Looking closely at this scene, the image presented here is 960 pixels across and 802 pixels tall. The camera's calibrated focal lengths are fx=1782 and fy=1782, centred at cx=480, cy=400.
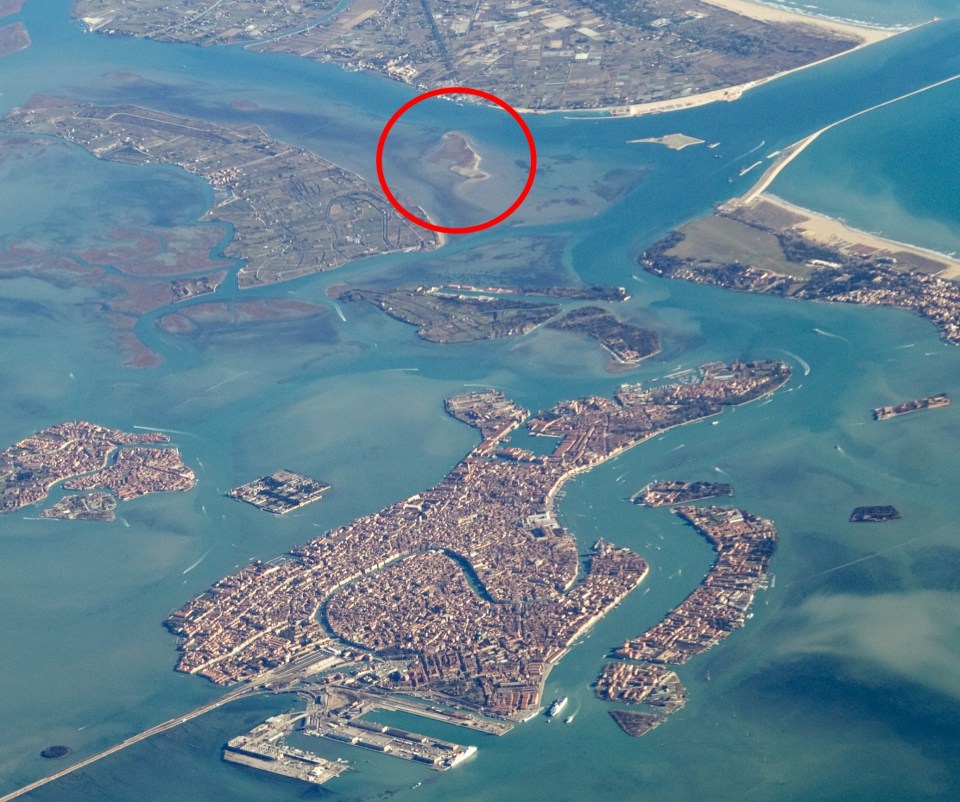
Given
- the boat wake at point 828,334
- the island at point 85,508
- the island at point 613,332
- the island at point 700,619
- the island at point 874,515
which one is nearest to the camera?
the island at point 700,619

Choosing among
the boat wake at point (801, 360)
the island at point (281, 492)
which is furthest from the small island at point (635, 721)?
the boat wake at point (801, 360)

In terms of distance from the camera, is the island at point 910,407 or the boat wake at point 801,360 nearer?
the island at point 910,407

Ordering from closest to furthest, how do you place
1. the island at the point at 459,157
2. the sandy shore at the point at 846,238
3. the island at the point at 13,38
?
1. the sandy shore at the point at 846,238
2. the island at the point at 459,157
3. the island at the point at 13,38

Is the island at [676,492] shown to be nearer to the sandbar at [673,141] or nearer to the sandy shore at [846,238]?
the sandy shore at [846,238]

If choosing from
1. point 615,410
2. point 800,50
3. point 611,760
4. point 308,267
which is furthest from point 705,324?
point 800,50

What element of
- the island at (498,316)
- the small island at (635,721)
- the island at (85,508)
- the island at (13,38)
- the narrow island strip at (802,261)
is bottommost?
the island at (85,508)

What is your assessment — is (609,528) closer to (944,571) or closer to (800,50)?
(944,571)
